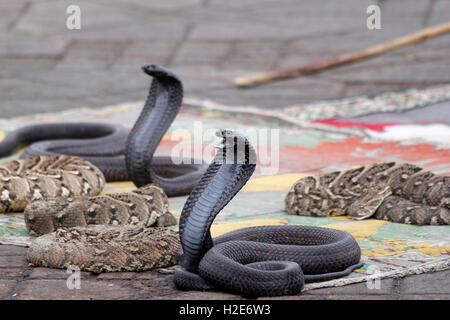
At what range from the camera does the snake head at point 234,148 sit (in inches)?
170

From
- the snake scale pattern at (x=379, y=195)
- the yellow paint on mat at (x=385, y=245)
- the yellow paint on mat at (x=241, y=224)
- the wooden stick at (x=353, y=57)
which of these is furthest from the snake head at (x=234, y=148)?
the wooden stick at (x=353, y=57)

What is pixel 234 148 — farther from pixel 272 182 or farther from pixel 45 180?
pixel 272 182

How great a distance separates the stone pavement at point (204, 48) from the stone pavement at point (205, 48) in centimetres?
2

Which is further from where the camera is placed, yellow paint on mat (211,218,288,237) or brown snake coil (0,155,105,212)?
brown snake coil (0,155,105,212)

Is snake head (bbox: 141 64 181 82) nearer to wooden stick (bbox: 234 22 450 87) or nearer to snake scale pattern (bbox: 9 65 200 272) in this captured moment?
snake scale pattern (bbox: 9 65 200 272)

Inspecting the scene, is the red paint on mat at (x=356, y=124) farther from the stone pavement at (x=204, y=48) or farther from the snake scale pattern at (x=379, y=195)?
the snake scale pattern at (x=379, y=195)

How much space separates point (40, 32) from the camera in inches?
567

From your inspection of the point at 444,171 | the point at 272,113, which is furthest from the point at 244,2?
the point at 444,171

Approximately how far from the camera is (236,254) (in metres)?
4.66

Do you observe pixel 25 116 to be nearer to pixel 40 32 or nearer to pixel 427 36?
pixel 40 32

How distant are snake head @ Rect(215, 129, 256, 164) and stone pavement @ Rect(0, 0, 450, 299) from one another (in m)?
6.40

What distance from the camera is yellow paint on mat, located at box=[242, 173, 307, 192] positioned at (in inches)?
284

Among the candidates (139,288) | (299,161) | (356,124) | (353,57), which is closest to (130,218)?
(139,288)

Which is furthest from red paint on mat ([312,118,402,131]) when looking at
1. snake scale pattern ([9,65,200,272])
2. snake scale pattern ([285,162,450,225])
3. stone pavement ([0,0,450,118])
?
snake scale pattern ([285,162,450,225])
